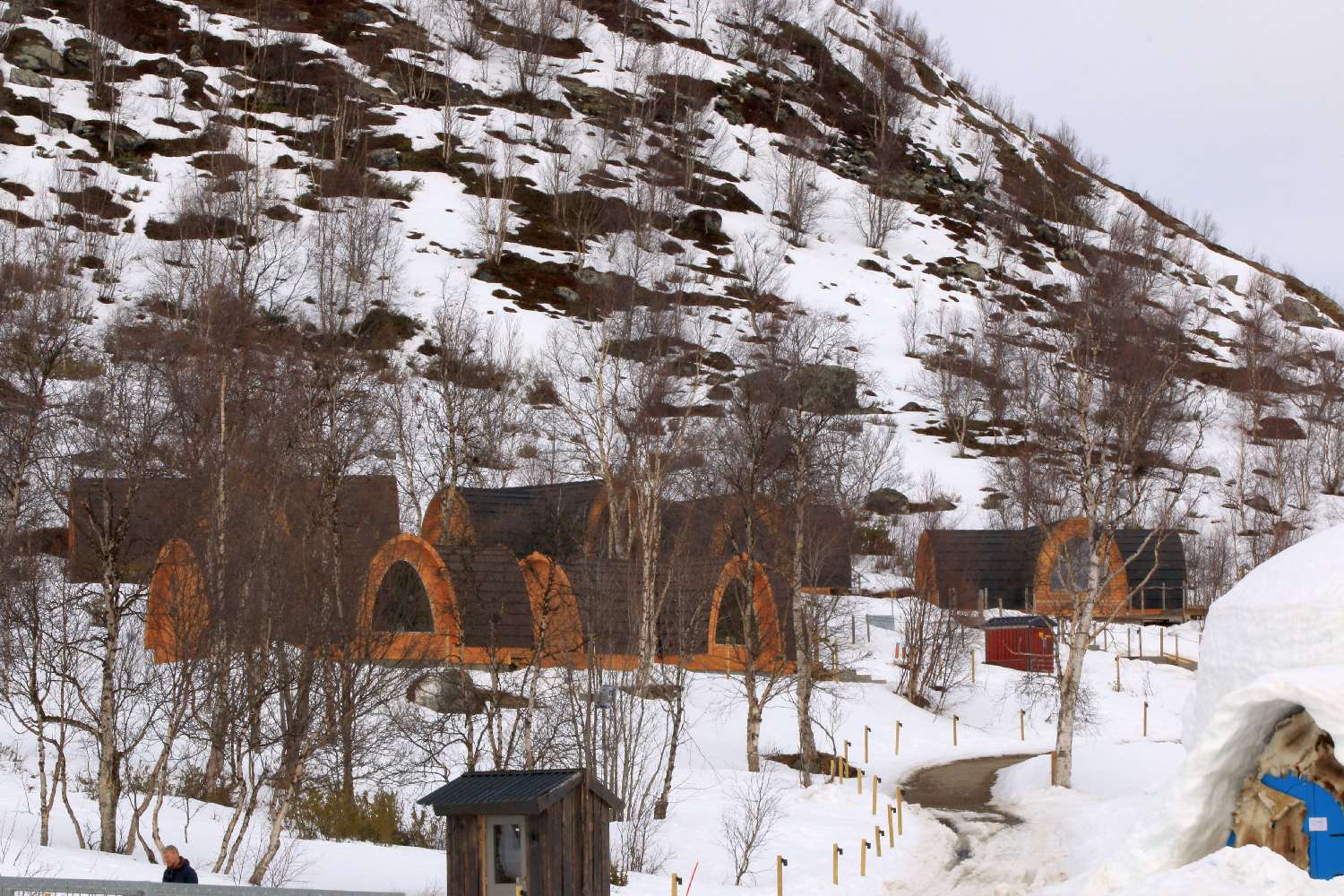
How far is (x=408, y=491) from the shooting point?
121ft

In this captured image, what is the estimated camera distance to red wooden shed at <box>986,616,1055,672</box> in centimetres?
3300

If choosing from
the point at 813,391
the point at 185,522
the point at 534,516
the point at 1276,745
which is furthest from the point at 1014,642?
the point at 185,522

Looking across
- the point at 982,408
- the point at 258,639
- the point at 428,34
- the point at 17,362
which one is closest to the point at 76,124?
the point at 428,34

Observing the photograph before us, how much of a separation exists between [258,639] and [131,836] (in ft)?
9.84

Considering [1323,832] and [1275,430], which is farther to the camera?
[1275,430]

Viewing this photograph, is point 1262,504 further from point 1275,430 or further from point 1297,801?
point 1297,801

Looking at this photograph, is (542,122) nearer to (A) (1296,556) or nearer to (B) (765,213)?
(B) (765,213)

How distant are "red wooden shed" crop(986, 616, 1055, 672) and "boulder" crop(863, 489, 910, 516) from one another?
505 inches

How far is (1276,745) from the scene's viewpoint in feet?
38.1

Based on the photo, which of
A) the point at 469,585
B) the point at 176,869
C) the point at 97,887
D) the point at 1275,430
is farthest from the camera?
the point at 1275,430

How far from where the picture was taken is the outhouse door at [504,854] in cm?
1186

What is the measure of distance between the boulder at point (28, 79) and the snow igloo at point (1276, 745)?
224 feet

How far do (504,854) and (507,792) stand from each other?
1.93 ft

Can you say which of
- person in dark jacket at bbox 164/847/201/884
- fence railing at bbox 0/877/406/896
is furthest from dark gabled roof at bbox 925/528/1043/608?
fence railing at bbox 0/877/406/896
